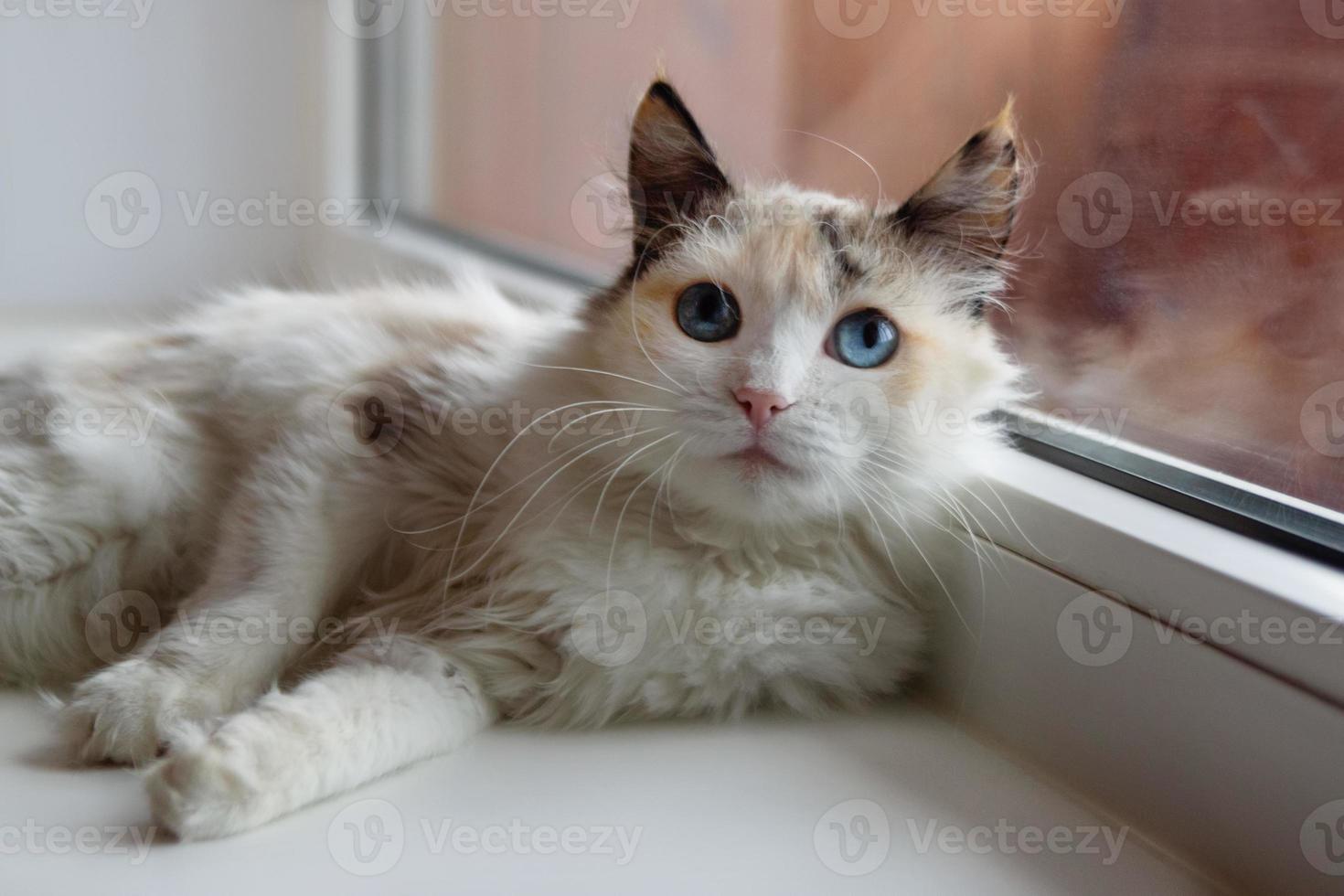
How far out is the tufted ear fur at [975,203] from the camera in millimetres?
1046

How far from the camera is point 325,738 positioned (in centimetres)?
95

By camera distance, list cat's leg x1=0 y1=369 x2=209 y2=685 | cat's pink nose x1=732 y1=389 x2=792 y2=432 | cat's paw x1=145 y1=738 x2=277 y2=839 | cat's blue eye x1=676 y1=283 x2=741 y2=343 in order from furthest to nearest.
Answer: cat's leg x1=0 y1=369 x2=209 y2=685 → cat's blue eye x1=676 y1=283 x2=741 y2=343 → cat's pink nose x1=732 y1=389 x2=792 y2=432 → cat's paw x1=145 y1=738 x2=277 y2=839

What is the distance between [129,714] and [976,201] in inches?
35.1

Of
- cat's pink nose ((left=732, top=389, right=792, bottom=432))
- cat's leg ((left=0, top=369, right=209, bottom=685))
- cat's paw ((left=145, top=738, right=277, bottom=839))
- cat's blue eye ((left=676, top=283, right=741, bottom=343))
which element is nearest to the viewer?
cat's paw ((left=145, top=738, right=277, bottom=839))

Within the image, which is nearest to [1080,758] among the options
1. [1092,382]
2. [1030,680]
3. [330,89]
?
[1030,680]

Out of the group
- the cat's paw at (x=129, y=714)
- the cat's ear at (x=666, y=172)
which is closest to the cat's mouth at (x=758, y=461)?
the cat's ear at (x=666, y=172)

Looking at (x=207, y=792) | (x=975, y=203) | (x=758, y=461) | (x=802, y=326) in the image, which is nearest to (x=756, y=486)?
(x=758, y=461)

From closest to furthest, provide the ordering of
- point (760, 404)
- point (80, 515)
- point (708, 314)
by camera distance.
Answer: point (760, 404) < point (708, 314) < point (80, 515)

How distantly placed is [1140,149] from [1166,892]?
76 cm

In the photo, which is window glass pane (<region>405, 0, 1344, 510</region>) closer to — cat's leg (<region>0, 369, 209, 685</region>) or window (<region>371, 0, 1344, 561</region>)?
window (<region>371, 0, 1344, 561</region>)

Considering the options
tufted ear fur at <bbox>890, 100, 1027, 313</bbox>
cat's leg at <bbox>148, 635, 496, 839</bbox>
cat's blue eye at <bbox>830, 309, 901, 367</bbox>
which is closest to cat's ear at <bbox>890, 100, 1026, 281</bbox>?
tufted ear fur at <bbox>890, 100, 1027, 313</bbox>

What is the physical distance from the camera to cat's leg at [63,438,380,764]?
3.29 ft

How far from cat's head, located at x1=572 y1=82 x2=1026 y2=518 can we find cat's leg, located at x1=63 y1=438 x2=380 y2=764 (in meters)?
0.32

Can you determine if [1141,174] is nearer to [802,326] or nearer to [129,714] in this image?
[802,326]
